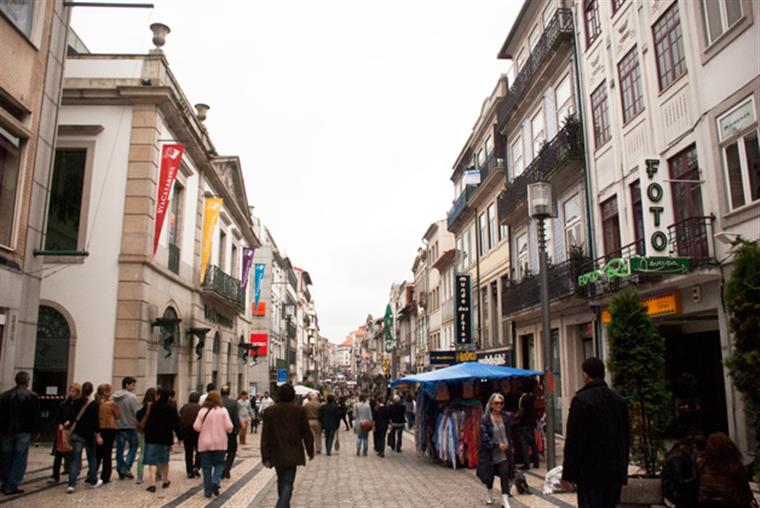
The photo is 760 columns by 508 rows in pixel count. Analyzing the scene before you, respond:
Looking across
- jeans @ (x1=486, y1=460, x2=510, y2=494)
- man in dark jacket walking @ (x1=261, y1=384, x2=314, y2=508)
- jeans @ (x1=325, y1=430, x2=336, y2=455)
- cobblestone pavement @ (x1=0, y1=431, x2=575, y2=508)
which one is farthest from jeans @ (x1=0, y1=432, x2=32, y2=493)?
jeans @ (x1=325, y1=430, x2=336, y2=455)

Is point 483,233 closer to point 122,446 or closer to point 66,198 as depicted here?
point 66,198

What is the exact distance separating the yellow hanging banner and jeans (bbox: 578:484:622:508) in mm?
19273

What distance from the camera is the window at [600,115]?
54.9ft

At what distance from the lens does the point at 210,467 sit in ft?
32.4

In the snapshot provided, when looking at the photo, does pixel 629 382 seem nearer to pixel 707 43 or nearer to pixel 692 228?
pixel 692 228

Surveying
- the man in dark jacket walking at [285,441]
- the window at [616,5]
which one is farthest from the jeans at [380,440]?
the window at [616,5]

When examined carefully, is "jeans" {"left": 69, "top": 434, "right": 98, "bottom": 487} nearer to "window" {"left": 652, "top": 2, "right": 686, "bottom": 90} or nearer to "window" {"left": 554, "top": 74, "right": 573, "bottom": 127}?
"window" {"left": 652, "top": 2, "right": 686, "bottom": 90}

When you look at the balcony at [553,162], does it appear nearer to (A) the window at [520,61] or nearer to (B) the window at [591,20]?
(B) the window at [591,20]

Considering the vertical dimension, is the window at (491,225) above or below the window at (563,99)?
below

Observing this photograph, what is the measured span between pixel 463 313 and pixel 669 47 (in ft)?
58.6

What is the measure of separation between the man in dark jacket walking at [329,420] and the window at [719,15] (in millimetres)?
12652

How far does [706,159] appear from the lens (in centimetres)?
1205

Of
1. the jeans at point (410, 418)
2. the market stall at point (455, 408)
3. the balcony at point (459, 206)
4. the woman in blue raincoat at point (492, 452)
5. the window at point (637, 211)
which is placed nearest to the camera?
the woman in blue raincoat at point (492, 452)

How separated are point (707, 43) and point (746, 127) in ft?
6.97
